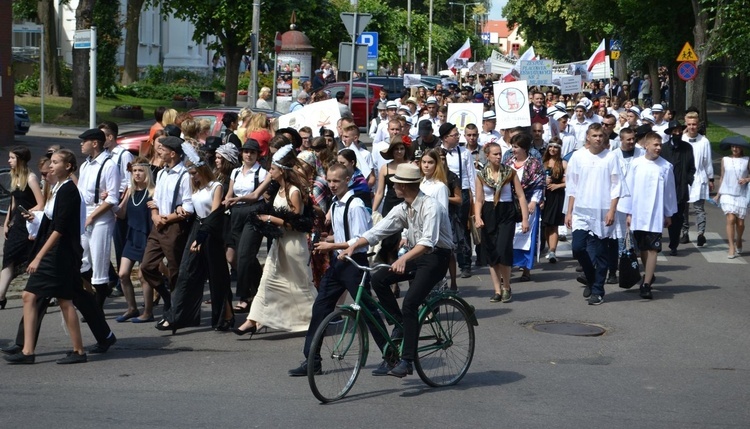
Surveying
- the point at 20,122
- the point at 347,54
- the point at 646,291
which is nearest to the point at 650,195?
the point at 646,291

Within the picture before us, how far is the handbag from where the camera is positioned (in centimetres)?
1155

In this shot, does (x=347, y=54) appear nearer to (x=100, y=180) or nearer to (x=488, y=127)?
(x=488, y=127)

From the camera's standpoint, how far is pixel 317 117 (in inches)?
617

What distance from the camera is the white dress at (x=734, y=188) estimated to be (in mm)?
14312

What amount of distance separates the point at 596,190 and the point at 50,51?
3006cm

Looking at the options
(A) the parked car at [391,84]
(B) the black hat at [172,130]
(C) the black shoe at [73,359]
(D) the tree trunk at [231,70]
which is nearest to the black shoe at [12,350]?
(C) the black shoe at [73,359]

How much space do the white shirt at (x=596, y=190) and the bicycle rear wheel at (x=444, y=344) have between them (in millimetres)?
3710

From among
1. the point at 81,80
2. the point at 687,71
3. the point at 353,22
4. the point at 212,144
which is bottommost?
the point at 212,144

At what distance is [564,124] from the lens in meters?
18.5

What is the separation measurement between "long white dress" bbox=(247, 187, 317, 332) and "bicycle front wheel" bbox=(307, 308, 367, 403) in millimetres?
2023

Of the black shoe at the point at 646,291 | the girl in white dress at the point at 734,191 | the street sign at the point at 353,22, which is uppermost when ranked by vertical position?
the street sign at the point at 353,22

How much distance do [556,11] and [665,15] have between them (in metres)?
29.1

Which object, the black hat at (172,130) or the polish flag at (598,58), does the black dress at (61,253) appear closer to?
the black hat at (172,130)

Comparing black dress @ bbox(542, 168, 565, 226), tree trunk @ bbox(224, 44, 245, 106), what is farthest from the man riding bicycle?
tree trunk @ bbox(224, 44, 245, 106)
